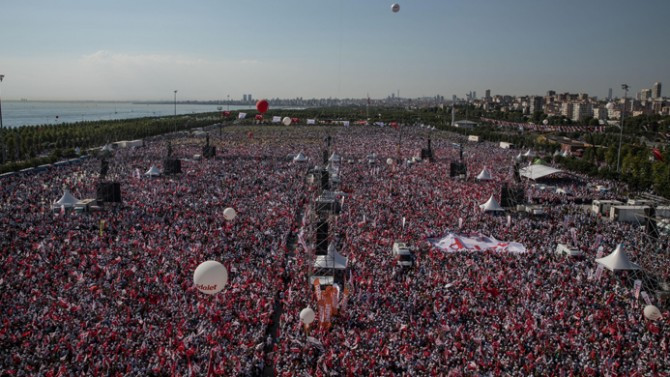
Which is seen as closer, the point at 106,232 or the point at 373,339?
the point at 373,339

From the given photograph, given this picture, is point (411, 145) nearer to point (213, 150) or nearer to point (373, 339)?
point (213, 150)

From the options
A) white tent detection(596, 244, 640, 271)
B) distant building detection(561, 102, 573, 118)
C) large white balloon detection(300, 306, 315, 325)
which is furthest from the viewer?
distant building detection(561, 102, 573, 118)

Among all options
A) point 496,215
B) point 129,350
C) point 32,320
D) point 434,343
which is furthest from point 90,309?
point 496,215

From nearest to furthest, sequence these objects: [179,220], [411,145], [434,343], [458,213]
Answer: [434,343] → [179,220] → [458,213] → [411,145]

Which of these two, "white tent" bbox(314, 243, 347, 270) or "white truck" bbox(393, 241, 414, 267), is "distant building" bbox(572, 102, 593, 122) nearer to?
"white truck" bbox(393, 241, 414, 267)

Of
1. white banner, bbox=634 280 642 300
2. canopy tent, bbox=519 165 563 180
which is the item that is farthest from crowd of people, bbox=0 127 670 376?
canopy tent, bbox=519 165 563 180

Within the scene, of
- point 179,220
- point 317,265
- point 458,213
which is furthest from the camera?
point 458,213

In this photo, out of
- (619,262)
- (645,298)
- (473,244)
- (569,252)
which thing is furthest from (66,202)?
(645,298)
